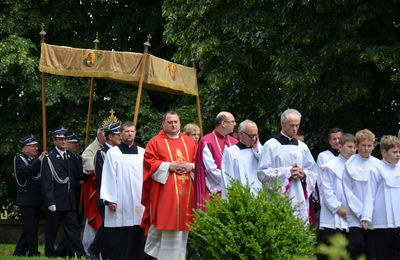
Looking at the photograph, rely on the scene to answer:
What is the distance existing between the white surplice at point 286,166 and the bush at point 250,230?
55.2 inches

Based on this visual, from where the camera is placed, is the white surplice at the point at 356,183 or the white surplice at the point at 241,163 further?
the white surplice at the point at 356,183

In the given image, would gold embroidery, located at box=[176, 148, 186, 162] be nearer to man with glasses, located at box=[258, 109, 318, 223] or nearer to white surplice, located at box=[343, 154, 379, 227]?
man with glasses, located at box=[258, 109, 318, 223]

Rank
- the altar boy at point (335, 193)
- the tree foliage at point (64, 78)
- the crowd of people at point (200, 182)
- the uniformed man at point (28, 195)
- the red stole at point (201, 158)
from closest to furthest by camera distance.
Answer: the crowd of people at point (200, 182) → the altar boy at point (335, 193) → the red stole at point (201, 158) → the uniformed man at point (28, 195) → the tree foliage at point (64, 78)

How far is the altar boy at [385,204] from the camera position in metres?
7.97

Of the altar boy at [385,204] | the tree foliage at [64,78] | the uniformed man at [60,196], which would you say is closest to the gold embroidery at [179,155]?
the altar boy at [385,204]

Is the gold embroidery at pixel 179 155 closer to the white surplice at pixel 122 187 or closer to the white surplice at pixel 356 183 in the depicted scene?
the white surplice at pixel 122 187

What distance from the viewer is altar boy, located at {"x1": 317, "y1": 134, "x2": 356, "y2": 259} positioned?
8.26 m

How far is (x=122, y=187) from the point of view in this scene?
967 cm

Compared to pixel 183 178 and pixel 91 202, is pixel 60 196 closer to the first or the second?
pixel 91 202

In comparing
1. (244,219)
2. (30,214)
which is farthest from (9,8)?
(244,219)

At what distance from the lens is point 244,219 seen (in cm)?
554

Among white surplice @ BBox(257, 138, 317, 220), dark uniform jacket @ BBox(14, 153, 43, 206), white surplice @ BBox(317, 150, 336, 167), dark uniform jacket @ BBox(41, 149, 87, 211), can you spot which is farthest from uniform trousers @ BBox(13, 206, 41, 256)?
white surplice @ BBox(257, 138, 317, 220)

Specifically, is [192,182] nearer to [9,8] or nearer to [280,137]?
[280,137]

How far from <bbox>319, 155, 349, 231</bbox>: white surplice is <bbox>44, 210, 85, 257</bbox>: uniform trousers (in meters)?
4.16
